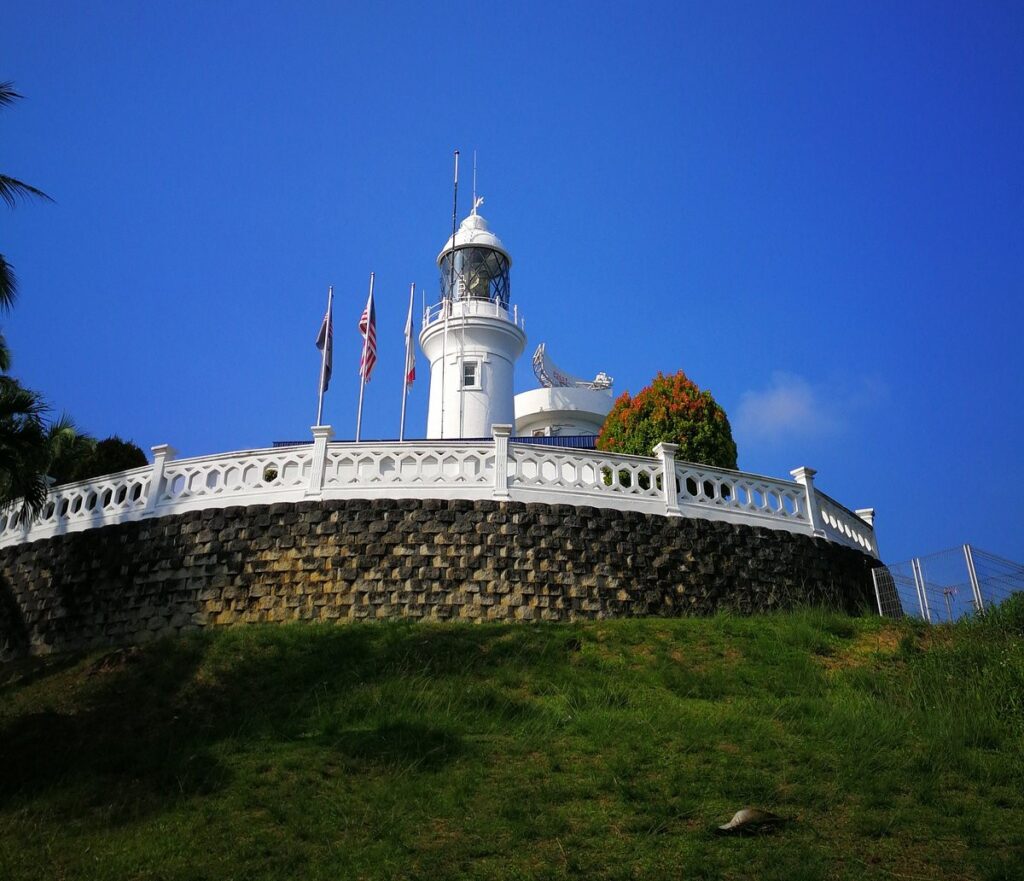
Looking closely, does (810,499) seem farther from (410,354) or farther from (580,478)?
(410,354)

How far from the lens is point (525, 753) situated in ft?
33.8

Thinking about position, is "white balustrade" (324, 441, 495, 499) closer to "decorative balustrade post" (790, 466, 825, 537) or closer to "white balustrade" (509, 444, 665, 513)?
"white balustrade" (509, 444, 665, 513)

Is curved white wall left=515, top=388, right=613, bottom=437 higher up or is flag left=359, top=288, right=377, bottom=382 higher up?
curved white wall left=515, top=388, right=613, bottom=437

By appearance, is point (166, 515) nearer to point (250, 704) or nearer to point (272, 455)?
point (272, 455)

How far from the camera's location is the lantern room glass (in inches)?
1289

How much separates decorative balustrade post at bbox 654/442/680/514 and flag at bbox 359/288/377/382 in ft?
34.5

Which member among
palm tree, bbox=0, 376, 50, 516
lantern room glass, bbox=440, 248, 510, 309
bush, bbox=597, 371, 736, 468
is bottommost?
palm tree, bbox=0, 376, 50, 516

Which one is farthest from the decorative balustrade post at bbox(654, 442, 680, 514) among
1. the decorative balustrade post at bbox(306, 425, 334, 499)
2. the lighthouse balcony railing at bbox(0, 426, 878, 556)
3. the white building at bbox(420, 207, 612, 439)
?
the white building at bbox(420, 207, 612, 439)

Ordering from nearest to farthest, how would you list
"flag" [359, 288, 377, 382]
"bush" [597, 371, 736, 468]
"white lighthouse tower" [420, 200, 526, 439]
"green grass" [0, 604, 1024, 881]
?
"green grass" [0, 604, 1024, 881], "bush" [597, 371, 736, 468], "flag" [359, 288, 377, 382], "white lighthouse tower" [420, 200, 526, 439]

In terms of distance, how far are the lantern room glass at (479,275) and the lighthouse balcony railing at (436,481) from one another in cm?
1530

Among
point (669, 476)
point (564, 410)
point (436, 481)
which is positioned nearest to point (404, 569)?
point (436, 481)

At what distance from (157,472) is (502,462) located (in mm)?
6518

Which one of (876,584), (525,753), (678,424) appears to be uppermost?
(678,424)

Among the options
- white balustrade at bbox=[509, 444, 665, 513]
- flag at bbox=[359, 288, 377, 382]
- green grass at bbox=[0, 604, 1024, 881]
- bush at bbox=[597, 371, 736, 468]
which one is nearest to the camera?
green grass at bbox=[0, 604, 1024, 881]
